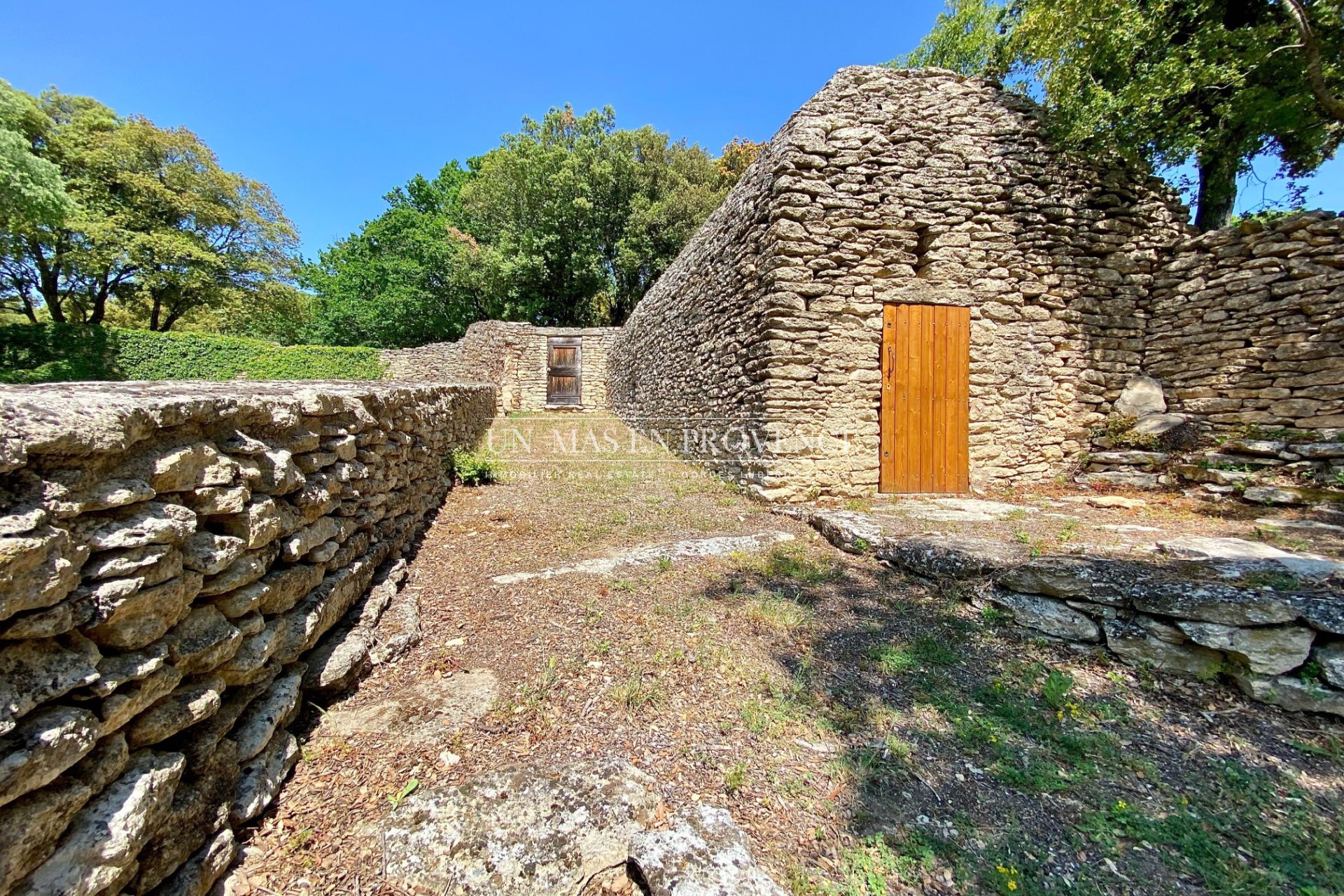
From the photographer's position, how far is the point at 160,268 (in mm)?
17094

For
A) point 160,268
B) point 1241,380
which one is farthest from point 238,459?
point 160,268

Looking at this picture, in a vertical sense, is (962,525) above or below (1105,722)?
above

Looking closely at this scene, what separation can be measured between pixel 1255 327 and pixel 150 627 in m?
8.11

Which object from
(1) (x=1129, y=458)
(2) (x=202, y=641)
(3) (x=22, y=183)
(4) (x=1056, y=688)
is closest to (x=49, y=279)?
(3) (x=22, y=183)

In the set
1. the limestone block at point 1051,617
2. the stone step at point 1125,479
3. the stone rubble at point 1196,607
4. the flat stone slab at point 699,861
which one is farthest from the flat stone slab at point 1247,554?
the flat stone slab at point 699,861

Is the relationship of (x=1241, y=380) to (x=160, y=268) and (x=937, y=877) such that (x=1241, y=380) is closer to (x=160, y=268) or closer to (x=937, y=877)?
(x=937, y=877)

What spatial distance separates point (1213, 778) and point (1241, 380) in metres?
4.96

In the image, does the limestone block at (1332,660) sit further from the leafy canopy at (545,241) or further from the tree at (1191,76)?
the leafy canopy at (545,241)

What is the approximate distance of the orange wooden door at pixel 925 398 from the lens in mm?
5195

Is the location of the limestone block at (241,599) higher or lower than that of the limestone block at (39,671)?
lower

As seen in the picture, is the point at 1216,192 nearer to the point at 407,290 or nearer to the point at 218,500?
the point at 218,500

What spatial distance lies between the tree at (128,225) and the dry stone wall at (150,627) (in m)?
21.3

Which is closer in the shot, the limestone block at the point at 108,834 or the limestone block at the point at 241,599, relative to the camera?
the limestone block at the point at 108,834

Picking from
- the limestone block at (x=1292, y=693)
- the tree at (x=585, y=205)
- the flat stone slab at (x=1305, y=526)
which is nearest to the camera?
the limestone block at (x=1292, y=693)
